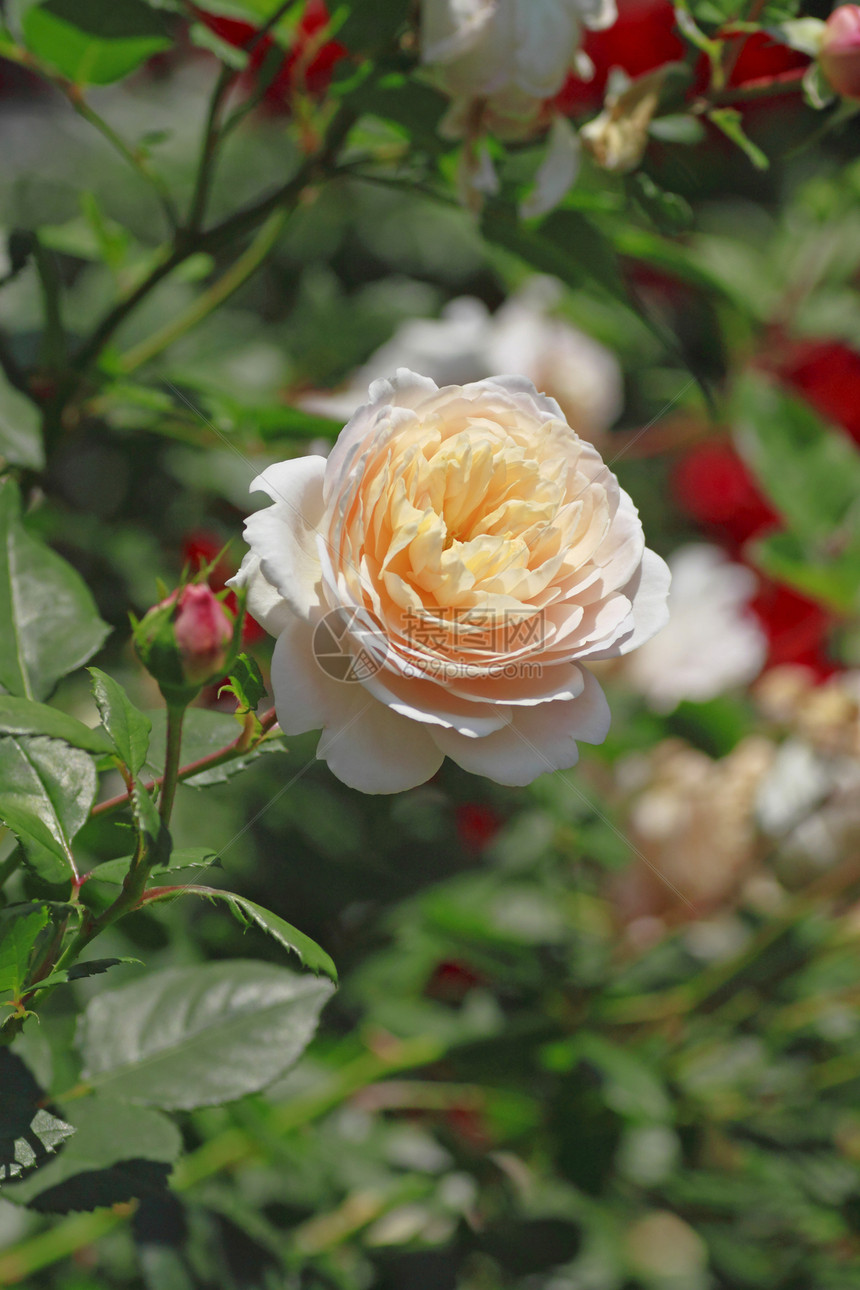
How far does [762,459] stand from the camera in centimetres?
93

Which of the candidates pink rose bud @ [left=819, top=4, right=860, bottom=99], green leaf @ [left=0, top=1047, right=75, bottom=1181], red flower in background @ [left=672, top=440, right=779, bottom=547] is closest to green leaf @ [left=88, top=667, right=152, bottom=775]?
green leaf @ [left=0, top=1047, right=75, bottom=1181]

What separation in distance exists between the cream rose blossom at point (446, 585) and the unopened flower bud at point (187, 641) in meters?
0.03

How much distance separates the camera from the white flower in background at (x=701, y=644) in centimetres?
96

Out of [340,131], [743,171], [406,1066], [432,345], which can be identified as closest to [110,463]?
[432,345]

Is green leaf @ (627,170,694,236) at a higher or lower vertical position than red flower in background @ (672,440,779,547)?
higher

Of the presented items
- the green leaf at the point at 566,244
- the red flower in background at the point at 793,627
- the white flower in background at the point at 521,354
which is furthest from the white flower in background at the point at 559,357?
the green leaf at the point at 566,244

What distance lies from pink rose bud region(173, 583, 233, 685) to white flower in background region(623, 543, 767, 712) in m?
0.68

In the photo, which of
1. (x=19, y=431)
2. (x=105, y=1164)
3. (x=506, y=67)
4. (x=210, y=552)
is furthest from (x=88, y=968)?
(x=210, y=552)

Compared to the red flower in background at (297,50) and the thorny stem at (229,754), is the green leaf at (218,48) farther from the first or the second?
the thorny stem at (229,754)

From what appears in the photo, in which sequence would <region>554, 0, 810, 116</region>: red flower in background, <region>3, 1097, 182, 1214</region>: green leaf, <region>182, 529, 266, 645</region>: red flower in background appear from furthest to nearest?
<region>554, 0, 810, 116</region>: red flower in background, <region>182, 529, 266, 645</region>: red flower in background, <region>3, 1097, 182, 1214</region>: green leaf

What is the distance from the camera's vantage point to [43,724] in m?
0.31

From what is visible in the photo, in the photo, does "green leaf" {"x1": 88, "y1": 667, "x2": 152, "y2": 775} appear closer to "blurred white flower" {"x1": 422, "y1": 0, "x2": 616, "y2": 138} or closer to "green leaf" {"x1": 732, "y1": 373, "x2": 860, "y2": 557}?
"blurred white flower" {"x1": 422, "y1": 0, "x2": 616, "y2": 138}

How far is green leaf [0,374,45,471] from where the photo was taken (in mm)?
490

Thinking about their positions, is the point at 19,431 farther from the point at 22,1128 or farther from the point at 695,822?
the point at 695,822
